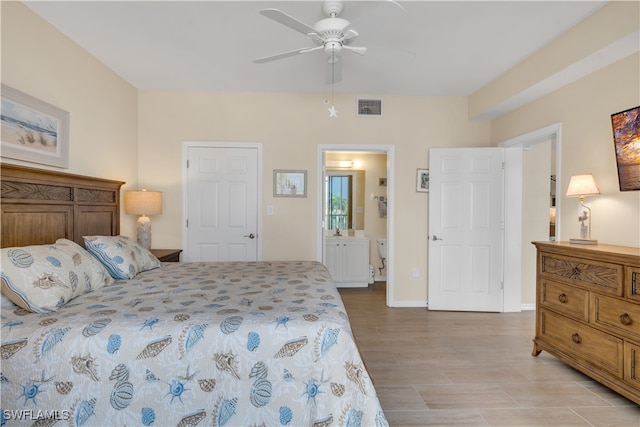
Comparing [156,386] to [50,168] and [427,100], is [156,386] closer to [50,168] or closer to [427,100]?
[50,168]

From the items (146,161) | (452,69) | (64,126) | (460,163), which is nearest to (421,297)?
(460,163)

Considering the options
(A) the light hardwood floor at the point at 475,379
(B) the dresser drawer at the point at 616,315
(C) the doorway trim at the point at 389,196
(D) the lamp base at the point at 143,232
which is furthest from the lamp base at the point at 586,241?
(D) the lamp base at the point at 143,232

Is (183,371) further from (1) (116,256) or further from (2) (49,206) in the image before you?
(2) (49,206)

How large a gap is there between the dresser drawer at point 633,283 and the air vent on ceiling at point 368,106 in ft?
9.86

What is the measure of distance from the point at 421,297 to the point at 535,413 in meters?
2.30

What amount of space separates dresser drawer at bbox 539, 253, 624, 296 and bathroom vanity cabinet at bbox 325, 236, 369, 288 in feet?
9.59

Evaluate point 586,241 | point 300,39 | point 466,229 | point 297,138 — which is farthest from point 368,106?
point 586,241

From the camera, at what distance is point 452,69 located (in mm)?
3449

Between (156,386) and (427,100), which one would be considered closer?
(156,386)

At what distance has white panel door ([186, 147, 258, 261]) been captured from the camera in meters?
4.14

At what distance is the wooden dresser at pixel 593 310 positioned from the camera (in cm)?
204

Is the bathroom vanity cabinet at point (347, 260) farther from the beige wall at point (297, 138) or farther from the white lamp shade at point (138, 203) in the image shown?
the white lamp shade at point (138, 203)

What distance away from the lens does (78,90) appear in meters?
2.97

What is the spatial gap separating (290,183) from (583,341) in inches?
125
